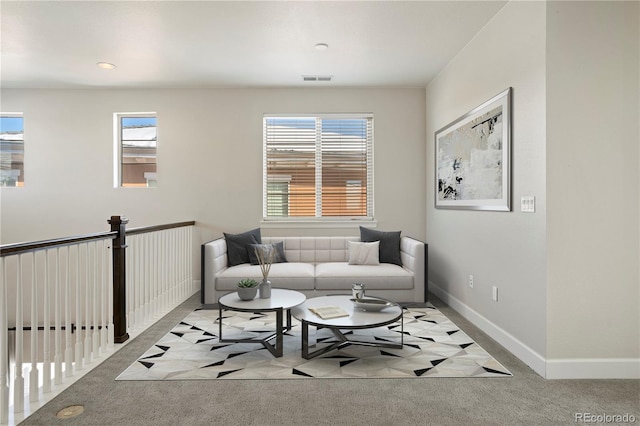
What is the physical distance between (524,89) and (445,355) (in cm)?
203

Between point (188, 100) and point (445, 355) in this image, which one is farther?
point (188, 100)

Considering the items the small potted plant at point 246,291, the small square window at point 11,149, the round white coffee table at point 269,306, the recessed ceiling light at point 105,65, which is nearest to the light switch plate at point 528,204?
the round white coffee table at point 269,306

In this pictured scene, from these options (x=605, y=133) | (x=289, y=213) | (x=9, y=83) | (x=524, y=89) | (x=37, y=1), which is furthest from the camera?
(x=289, y=213)

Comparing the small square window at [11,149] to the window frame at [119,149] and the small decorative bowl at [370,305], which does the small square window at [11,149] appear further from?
the small decorative bowl at [370,305]

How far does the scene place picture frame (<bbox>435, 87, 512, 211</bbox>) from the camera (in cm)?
286

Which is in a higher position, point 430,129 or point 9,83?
point 9,83

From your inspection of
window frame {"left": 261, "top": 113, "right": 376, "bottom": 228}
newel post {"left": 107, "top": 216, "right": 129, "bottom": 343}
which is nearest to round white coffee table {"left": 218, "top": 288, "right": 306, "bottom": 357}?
newel post {"left": 107, "top": 216, "right": 129, "bottom": 343}

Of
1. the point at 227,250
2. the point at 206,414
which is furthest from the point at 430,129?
the point at 206,414

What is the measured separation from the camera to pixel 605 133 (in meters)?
2.35

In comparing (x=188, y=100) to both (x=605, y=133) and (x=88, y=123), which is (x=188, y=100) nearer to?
(x=88, y=123)

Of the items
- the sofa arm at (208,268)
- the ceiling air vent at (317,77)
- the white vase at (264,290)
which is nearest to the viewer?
the white vase at (264,290)

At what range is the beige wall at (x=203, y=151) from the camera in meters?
4.95

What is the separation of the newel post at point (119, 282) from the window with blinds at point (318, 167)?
2.24 m

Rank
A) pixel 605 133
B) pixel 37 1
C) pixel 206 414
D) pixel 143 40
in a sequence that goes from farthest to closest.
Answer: pixel 143 40, pixel 37 1, pixel 605 133, pixel 206 414
